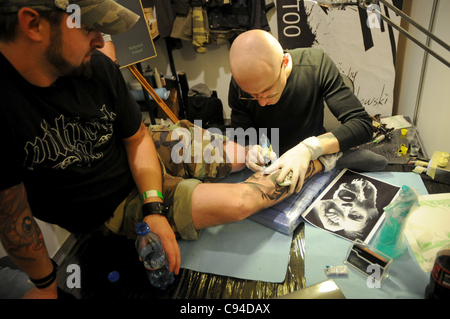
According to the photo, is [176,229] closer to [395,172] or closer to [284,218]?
[284,218]

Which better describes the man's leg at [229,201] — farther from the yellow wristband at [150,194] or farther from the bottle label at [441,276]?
the bottle label at [441,276]

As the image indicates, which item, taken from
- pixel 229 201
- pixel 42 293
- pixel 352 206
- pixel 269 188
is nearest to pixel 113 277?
pixel 42 293

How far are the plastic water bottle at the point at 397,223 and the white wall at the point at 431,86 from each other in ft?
3.01

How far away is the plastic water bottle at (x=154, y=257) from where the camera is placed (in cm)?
91

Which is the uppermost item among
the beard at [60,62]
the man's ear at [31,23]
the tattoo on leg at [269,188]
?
the man's ear at [31,23]

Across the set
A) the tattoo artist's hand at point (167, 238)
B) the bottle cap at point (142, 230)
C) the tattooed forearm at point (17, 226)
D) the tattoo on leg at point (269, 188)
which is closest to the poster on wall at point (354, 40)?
the tattoo on leg at point (269, 188)

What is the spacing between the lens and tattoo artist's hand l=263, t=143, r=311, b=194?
1133 mm

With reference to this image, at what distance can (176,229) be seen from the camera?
1.08 meters

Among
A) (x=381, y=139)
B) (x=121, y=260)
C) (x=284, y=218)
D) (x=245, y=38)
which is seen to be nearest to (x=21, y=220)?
(x=121, y=260)

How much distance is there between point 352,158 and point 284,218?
486 millimetres

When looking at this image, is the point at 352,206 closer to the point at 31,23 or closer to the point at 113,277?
the point at 113,277

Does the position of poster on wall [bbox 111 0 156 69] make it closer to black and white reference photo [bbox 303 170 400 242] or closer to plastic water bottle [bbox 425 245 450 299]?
black and white reference photo [bbox 303 170 400 242]

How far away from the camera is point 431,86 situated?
1.72m

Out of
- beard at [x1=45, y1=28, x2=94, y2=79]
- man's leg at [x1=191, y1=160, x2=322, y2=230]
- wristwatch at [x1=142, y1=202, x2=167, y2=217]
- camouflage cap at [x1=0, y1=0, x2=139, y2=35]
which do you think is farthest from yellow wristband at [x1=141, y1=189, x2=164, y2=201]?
camouflage cap at [x1=0, y1=0, x2=139, y2=35]
